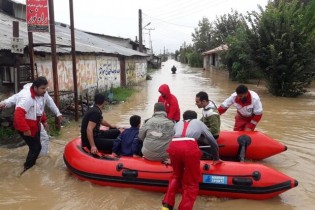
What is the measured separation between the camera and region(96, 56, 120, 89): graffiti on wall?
16884 mm

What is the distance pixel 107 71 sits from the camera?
59.5 feet

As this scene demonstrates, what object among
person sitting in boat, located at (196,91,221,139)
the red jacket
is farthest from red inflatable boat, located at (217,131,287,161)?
the red jacket

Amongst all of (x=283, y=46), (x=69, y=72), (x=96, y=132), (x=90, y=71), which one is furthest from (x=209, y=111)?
(x=283, y=46)

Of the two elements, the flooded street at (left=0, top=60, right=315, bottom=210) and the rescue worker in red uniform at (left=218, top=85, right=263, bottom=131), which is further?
the rescue worker in red uniform at (left=218, top=85, right=263, bottom=131)

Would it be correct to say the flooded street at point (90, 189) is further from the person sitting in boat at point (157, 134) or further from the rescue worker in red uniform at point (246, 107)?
the rescue worker in red uniform at point (246, 107)

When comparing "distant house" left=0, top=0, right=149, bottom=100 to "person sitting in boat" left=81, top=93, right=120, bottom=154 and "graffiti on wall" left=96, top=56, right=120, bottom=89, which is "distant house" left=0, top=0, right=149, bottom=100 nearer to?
"graffiti on wall" left=96, top=56, right=120, bottom=89

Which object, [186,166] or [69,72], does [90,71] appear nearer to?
[69,72]

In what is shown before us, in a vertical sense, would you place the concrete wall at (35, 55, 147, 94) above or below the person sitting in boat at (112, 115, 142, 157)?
above

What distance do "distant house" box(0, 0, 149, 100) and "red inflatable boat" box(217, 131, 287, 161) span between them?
5.15 m

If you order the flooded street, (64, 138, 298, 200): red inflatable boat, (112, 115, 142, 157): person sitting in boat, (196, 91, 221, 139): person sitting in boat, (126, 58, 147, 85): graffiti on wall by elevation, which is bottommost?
the flooded street

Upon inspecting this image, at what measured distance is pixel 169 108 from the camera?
24.6ft

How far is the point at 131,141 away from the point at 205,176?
1470 mm

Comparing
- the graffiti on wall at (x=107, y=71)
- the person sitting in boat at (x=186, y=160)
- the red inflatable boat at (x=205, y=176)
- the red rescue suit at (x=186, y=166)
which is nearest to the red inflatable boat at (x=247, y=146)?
the red inflatable boat at (x=205, y=176)

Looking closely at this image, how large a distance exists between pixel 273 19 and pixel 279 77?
2801 millimetres
